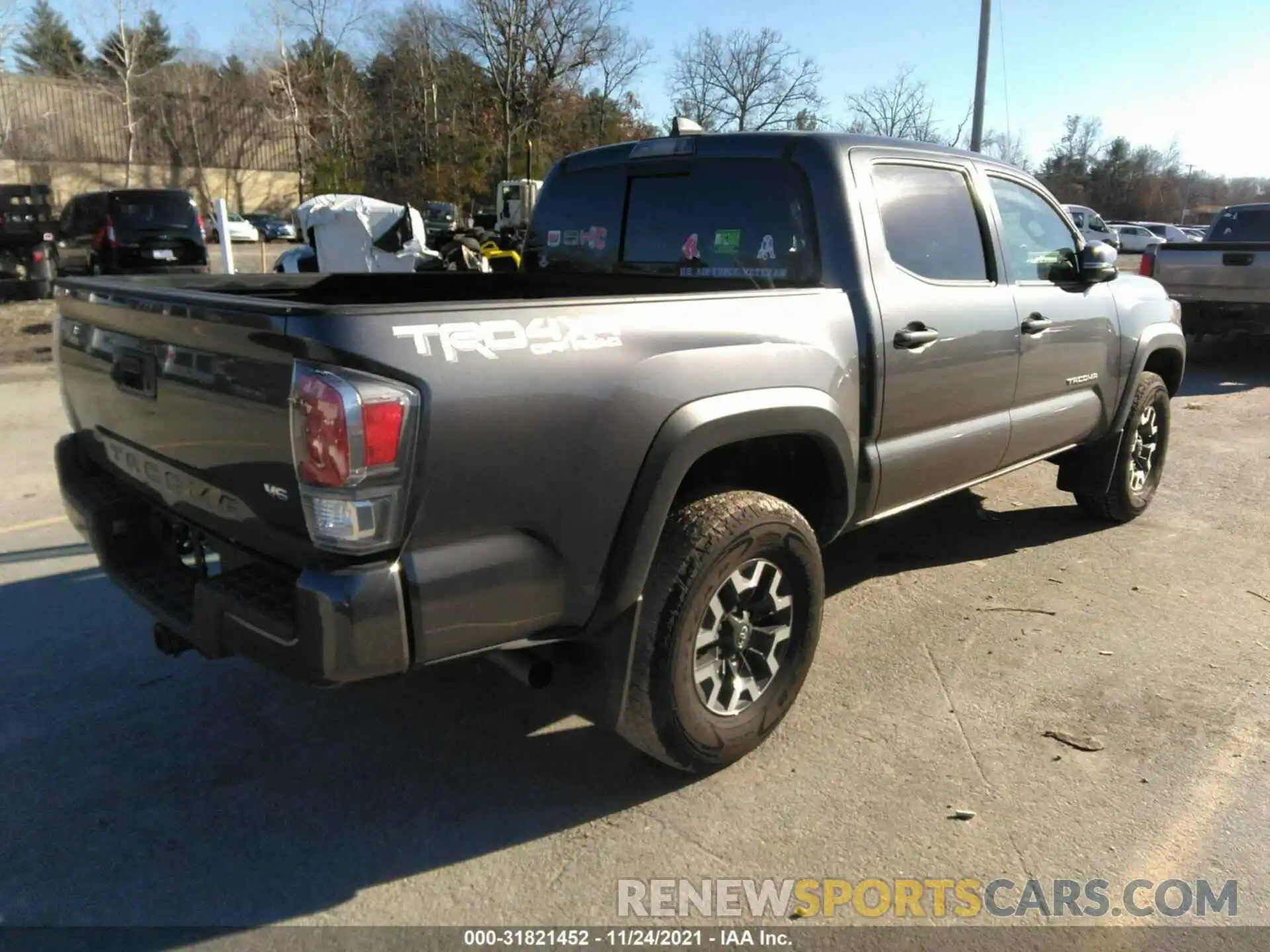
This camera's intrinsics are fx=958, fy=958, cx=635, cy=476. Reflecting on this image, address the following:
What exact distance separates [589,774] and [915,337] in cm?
200

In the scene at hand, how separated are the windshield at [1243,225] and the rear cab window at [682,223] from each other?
12.0 meters

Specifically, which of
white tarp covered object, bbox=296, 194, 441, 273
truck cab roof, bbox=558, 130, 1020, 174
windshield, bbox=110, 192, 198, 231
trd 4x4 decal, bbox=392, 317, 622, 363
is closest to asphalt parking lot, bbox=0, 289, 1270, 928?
trd 4x4 decal, bbox=392, 317, 622, 363

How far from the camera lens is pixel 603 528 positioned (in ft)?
8.58

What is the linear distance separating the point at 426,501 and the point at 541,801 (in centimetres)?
121

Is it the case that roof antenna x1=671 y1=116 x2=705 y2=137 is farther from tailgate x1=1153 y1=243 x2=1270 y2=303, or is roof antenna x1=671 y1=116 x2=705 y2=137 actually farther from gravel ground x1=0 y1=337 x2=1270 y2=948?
tailgate x1=1153 y1=243 x2=1270 y2=303

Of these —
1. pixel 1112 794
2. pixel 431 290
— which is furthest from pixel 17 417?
pixel 1112 794

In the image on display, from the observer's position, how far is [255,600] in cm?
240

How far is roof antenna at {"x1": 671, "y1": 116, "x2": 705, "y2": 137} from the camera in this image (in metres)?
4.12

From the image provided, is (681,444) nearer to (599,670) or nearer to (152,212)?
(599,670)

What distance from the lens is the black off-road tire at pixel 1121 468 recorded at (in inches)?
216

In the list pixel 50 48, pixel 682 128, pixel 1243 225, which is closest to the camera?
pixel 682 128

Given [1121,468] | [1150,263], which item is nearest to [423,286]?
[1121,468]

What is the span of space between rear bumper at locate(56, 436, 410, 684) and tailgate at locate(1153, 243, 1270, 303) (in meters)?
11.3

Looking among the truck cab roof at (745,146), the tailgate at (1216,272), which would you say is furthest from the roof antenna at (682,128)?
the tailgate at (1216,272)
